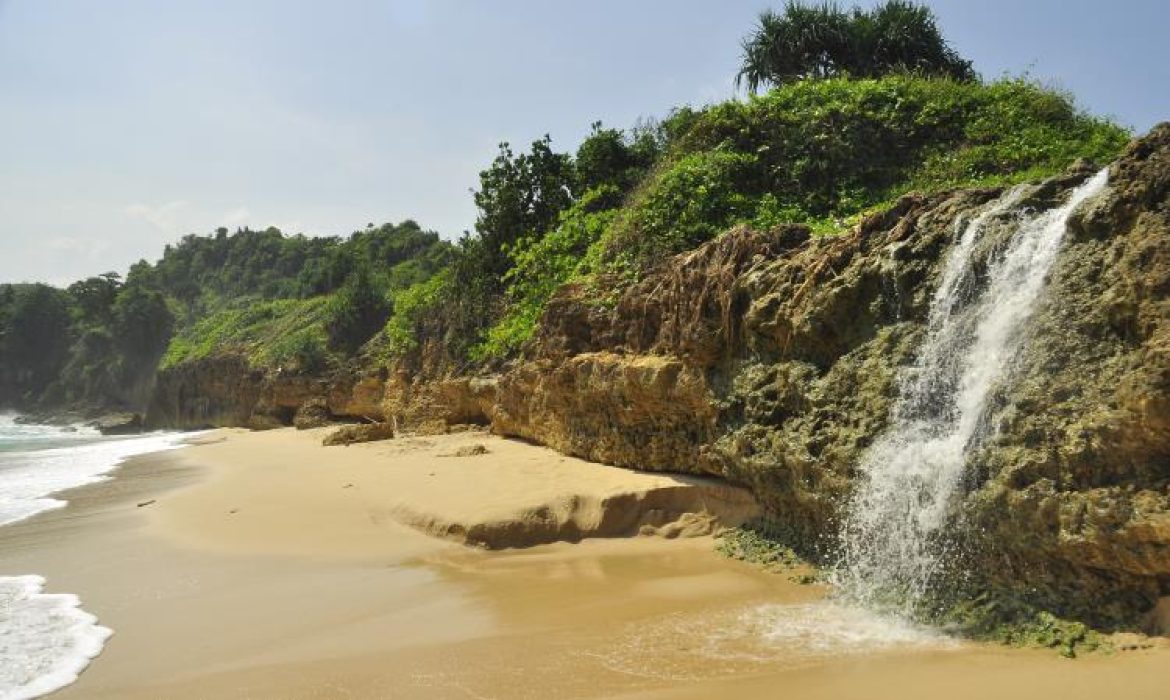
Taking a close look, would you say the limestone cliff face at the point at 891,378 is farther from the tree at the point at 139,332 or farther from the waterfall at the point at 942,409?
the tree at the point at 139,332

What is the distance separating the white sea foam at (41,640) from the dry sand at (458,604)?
17 centimetres

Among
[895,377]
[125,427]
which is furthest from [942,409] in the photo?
[125,427]

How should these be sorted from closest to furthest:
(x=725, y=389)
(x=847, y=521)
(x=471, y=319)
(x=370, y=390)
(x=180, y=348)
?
1. (x=847, y=521)
2. (x=725, y=389)
3. (x=471, y=319)
4. (x=370, y=390)
5. (x=180, y=348)

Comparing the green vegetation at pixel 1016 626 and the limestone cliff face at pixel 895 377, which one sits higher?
the limestone cliff face at pixel 895 377

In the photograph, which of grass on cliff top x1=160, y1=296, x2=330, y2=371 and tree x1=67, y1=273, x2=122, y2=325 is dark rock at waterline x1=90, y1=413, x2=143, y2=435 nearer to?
grass on cliff top x1=160, y1=296, x2=330, y2=371

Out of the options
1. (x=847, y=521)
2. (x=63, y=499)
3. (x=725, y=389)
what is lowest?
(x=63, y=499)

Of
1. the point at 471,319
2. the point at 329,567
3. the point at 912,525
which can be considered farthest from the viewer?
the point at 471,319

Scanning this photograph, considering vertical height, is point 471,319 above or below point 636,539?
above

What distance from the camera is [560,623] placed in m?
6.02

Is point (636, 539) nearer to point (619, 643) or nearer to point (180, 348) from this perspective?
point (619, 643)

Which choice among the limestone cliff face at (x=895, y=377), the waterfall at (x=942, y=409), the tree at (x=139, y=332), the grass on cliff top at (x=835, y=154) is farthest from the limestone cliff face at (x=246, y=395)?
the waterfall at (x=942, y=409)

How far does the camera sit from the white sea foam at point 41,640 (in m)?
5.32

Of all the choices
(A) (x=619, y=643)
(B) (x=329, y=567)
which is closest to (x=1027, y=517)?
(A) (x=619, y=643)

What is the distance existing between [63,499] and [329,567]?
29.4 feet
